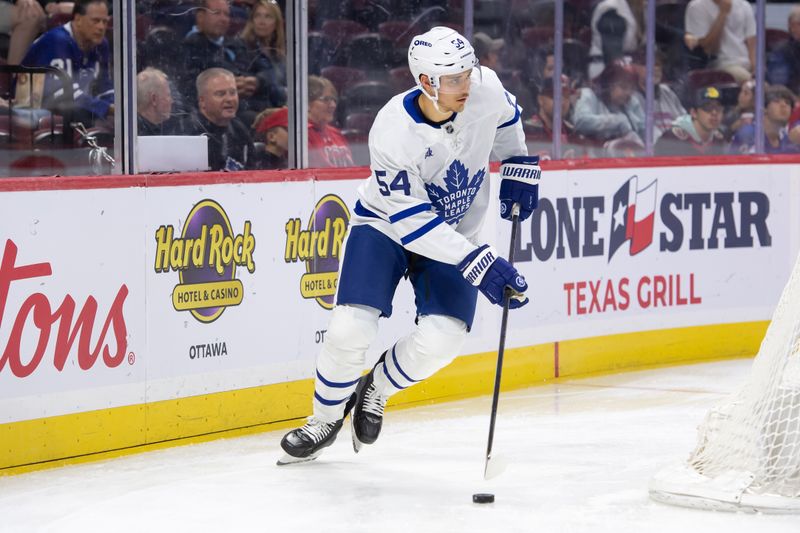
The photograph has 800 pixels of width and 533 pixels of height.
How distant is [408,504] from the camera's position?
3.83 metres

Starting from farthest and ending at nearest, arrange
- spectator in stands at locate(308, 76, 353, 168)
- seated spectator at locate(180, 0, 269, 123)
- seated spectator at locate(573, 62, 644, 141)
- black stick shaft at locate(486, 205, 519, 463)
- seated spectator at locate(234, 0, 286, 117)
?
1. seated spectator at locate(573, 62, 644, 141)
2. spectator in stands at locate(308, 76, 353, 168)
3. seated spectator at locate(234, 0, 286, 117)
4. seated spectator at locate(180, 0, 269, 123)
5. black stick shaft at locate(486, 205, 519, 463)

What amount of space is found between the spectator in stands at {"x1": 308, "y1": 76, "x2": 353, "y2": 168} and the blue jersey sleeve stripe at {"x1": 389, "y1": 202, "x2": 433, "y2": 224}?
1.62 metres

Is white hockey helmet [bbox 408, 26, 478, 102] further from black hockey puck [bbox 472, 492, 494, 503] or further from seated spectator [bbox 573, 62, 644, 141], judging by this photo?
seated spectator [bbox 573, 62, 644, 141]

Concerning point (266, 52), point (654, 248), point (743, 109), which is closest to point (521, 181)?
point (266, 52)

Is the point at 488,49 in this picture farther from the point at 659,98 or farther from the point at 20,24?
the point at 20,24

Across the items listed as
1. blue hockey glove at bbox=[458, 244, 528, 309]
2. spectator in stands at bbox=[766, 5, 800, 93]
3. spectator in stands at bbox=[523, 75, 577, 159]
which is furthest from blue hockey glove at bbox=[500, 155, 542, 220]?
spectator in stands at bbox=[766, 5, 800, 93]

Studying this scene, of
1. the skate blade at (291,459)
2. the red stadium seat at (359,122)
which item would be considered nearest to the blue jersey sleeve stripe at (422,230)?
the skate blade at (291,459)

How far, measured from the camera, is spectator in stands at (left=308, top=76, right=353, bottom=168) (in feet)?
18.1

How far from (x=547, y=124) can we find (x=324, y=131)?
1.36 meters

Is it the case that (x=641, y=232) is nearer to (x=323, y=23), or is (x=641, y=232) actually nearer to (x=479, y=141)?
(x=323, y=23)

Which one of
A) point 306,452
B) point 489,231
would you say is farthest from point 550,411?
point 306,452

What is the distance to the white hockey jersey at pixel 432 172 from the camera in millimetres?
3932

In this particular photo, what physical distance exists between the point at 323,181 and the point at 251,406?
851 mm

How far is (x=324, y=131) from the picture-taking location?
5.60 meters
